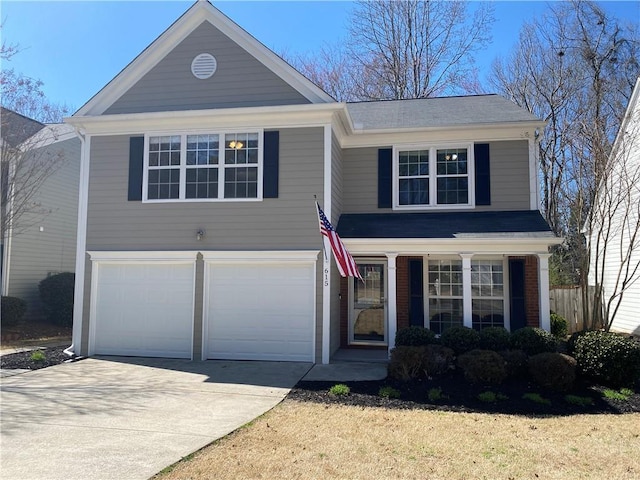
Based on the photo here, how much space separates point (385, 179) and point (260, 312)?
461 centimetres

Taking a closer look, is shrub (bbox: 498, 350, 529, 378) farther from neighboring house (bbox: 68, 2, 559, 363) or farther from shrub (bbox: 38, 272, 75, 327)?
shrub (bbox: 38, 272, 75, 327)

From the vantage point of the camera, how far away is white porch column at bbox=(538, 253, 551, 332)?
32.5 ft

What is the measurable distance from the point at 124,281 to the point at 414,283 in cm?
704

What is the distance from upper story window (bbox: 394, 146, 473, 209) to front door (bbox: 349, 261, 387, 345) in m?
1.81

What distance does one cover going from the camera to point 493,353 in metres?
8.37

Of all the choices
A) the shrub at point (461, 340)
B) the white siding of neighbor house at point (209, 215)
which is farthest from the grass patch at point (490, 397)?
the white siding of neighbor house at point (209, 215)

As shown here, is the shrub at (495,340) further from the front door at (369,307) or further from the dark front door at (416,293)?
the front door at (369,307)

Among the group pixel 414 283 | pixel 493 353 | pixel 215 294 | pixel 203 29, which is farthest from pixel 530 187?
pixel 203 29

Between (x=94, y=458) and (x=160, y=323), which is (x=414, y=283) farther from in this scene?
(x=94, y=458)

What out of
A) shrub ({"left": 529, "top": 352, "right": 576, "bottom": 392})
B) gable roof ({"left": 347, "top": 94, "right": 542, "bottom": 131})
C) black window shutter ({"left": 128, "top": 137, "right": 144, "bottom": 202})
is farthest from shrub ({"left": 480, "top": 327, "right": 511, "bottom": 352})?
black window shutter ({"left": 128, "top": 137, "right": 144, "bottom": 202})

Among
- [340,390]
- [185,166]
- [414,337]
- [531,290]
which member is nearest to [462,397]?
[340,390]

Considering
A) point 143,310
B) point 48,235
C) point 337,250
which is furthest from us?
point 48,235

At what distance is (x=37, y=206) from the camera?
1548cm

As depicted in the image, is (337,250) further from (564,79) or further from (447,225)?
→ (564,79)
